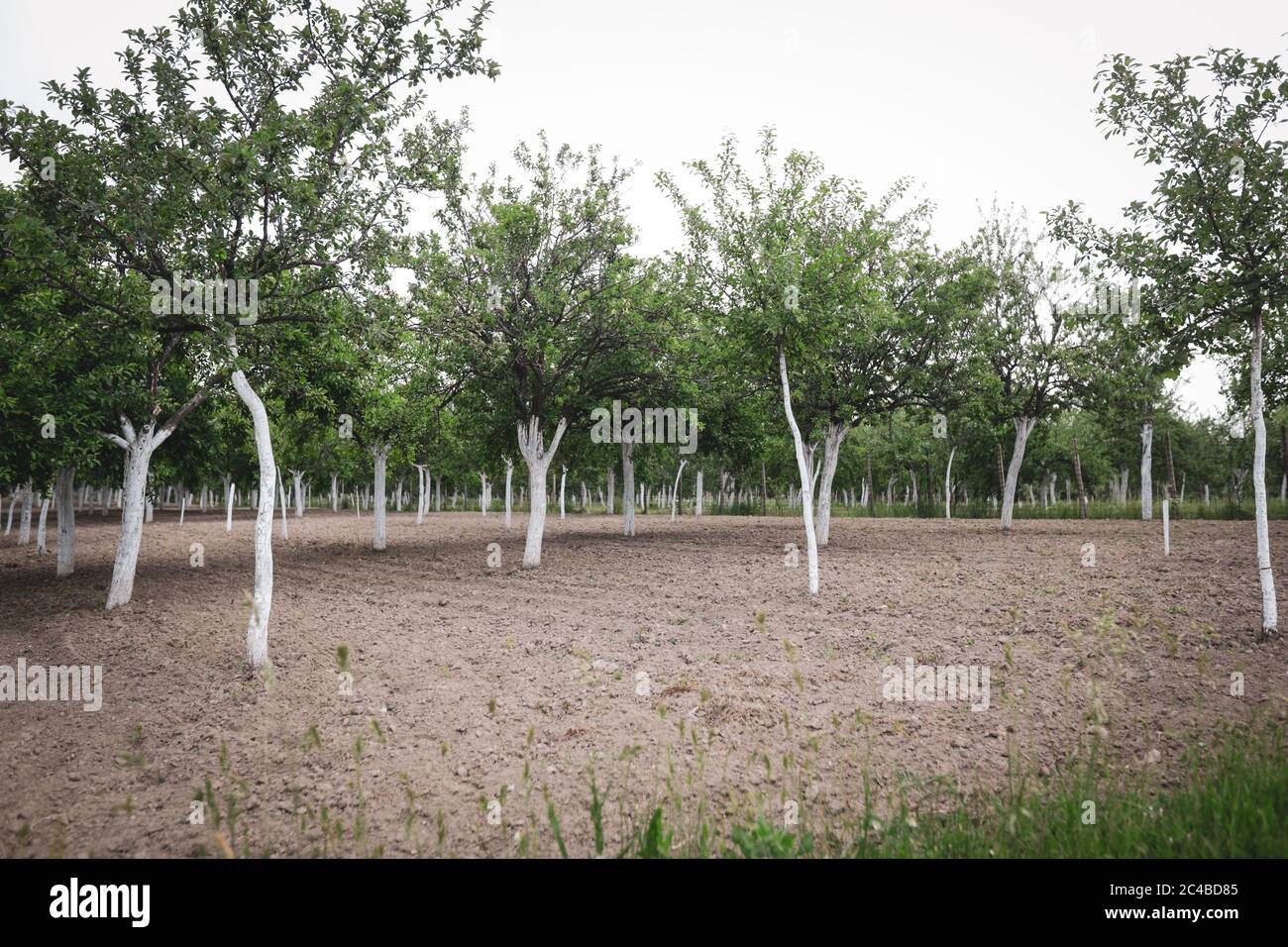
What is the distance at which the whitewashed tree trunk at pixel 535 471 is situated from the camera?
17.6m

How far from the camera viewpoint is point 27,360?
1069cm

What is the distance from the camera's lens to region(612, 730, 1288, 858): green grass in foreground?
3783 millimetres

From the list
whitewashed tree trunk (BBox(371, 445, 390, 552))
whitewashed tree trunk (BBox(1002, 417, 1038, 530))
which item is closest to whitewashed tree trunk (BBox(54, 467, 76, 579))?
whitewashed tree trunk (BBox(371, 445, 390, 552))

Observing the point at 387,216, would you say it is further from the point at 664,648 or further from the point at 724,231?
the point at 664,648

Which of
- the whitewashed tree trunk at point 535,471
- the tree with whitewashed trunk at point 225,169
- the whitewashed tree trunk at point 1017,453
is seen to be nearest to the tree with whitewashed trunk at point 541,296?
the whitewashed tree trunk at point 535,471

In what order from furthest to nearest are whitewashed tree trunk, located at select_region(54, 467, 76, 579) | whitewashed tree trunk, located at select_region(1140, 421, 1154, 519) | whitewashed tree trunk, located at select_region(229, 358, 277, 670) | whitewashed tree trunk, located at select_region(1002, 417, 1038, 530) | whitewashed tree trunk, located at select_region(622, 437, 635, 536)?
1. whitewashed tree trunk, located at select_region(1140, 421, 1154, 519)
2. whitewashed tree trunk, located at select_region(622, 437, 635, 536)
3. whitewashed tree trunk, located at select_region(1002, 417, 1038, 530)
4. whitewashed tree trunk, located at select_region(54, 467, 76, 579)
5. whitewashed tree trunk, located at select_region(229, 358, 277, 670)

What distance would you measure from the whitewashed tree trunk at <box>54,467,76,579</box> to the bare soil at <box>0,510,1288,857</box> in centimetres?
205

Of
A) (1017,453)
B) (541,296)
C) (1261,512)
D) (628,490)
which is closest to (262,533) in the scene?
(541,296)

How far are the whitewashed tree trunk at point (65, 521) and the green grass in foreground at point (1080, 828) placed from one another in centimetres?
2154

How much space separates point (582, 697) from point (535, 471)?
35.2ft

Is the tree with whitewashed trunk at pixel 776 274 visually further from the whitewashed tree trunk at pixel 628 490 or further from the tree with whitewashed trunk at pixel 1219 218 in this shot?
the whitewashed tree trunk at pixel 628 490

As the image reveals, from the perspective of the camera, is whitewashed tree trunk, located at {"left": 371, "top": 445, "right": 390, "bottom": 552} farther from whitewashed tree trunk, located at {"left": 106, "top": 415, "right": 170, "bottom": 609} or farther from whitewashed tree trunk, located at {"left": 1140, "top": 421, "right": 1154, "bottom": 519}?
whitewashed tree trunk, located at {"left": 1140, "top": 421, "right": 1154, "bottom": 519}
